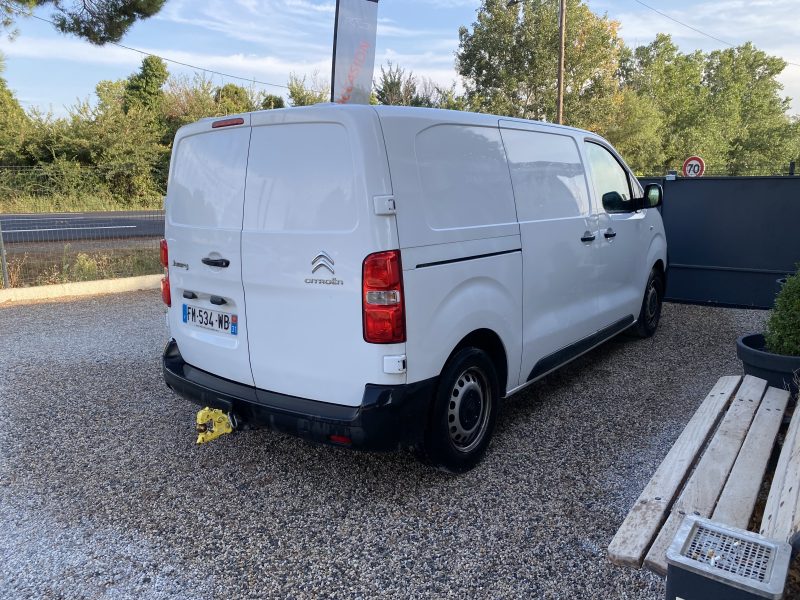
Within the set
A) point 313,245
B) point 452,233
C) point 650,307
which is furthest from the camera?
point 650,307

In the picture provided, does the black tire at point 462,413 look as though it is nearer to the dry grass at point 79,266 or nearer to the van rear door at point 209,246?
the van rear door at point 209,246

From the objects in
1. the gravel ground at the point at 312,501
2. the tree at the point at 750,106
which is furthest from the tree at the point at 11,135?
the tree at the point at 750,106

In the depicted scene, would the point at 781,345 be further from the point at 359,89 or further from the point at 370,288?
the point at 359,89

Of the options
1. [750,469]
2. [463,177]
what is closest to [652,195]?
[463,177]

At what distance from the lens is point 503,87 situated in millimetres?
27391

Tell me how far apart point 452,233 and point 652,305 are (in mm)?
3972

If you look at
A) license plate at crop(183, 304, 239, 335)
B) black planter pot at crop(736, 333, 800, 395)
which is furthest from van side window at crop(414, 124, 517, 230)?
black planter pot at crop(736, 333, 800, 395)

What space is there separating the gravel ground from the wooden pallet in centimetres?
45

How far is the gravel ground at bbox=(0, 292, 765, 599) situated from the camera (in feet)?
8.30

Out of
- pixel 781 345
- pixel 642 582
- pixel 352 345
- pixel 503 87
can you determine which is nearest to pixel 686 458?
pixel 642 582

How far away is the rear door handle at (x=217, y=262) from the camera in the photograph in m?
3.20

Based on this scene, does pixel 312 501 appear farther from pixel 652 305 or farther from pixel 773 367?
pixel 652 305

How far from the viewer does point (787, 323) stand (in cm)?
397

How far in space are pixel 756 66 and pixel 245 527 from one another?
214ft
